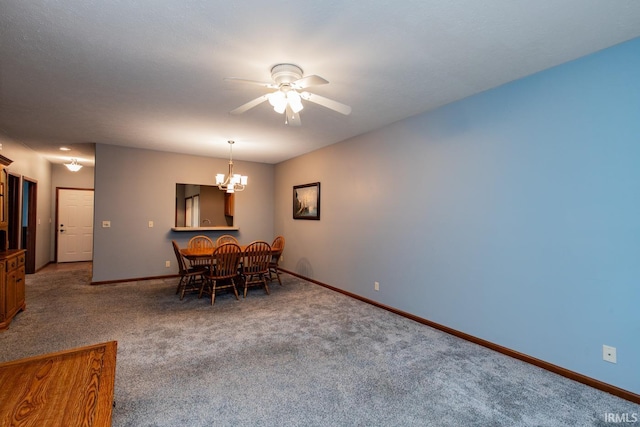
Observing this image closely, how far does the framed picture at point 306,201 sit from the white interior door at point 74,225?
551 cm

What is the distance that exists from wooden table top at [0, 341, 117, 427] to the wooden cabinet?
2314 mm

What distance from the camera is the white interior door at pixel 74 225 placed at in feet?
23.6

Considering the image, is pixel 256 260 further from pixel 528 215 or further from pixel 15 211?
pixel 15 211

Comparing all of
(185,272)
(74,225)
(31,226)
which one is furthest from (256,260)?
(74,225)

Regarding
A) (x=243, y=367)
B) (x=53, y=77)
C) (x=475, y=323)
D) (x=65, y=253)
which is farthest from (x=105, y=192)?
(x=475, y=323)

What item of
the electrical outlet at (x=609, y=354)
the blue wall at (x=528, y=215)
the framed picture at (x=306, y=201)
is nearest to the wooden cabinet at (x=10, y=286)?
the framed picture at (x=306, y=201)

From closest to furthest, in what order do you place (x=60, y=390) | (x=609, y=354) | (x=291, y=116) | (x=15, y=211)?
(x=60, y=390)
(x=609, y=354)
(x=291, y=116)
(x=15, y=211)

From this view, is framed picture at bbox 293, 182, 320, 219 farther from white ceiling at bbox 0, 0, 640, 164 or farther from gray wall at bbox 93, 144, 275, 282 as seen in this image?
white ceiling at bbox 0, 0, 640, 164

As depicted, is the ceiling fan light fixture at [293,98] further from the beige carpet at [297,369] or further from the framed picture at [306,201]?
the framed picture at [306,201]

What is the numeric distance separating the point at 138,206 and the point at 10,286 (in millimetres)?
2273

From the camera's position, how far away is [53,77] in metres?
2.60

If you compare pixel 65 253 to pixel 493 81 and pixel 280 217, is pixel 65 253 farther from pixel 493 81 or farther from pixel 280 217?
pixel 493 81

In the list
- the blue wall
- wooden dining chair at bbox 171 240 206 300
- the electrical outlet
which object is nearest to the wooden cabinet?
wooden dining chair at bbox 171 240 206 300

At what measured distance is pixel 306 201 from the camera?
18.3 ft
